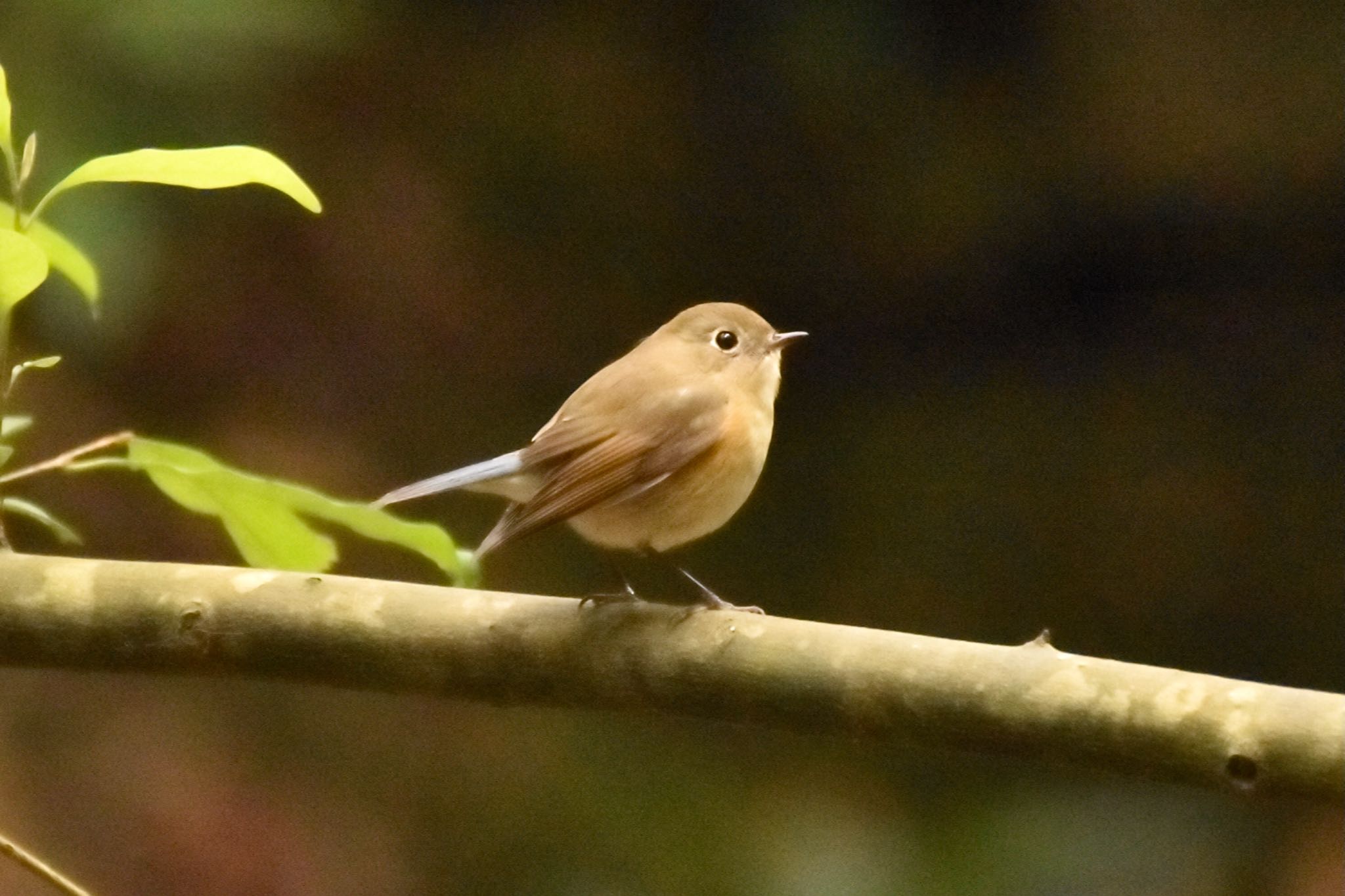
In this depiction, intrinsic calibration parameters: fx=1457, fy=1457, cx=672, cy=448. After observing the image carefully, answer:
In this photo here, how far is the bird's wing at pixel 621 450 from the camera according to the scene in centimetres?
171

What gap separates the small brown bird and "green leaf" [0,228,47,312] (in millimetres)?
617

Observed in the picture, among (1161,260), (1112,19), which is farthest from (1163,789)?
(1112,19)

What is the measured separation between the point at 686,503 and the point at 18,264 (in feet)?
2.96

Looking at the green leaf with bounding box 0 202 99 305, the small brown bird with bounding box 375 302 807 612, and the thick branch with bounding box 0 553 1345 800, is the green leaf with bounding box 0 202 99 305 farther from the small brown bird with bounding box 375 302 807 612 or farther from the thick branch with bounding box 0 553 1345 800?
the small brown bird with bounding box 375 302 807 612

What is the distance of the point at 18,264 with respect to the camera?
1.13 m

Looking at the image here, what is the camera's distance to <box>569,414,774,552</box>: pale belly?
182 cm

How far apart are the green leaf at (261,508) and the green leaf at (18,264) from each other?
22cm

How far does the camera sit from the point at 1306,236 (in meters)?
3.51

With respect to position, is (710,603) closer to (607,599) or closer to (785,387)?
(607,599)

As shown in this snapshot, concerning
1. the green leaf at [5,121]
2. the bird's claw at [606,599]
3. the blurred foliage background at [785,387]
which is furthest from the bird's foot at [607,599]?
the blurred foliage background at [785,387]

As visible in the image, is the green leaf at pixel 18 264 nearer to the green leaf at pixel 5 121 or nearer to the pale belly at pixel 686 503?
the green leaf at pixel 5 121

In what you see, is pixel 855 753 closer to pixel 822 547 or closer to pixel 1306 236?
pixel 822 547

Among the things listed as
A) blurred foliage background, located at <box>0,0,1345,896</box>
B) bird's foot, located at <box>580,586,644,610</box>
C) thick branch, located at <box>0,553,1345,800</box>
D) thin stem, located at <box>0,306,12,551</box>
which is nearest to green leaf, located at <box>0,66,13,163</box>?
thin stem, located at <box>0,306,12,551</box>

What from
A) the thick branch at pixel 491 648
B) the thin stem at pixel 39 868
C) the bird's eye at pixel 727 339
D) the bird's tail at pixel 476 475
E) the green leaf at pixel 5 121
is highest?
the bird's eye at pixel 727 339
